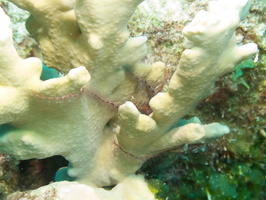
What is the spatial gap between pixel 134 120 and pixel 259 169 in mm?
1414

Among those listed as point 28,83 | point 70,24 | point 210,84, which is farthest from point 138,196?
point 70,24

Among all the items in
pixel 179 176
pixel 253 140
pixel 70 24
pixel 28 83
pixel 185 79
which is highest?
pixel 70 24

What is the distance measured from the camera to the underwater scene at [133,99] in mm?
1357

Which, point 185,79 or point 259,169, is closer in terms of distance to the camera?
point 185,79

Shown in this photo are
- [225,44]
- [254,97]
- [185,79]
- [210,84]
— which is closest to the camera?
[225,44]

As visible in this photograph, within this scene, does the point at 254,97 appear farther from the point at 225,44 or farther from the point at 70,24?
the point at 70,24

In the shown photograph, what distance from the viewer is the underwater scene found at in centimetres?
136

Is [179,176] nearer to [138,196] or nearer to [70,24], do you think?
[138,196]

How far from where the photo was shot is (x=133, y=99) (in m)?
1.92

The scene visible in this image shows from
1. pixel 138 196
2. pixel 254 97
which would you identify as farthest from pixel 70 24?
pixel 254 97

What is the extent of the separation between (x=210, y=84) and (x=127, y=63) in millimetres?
572

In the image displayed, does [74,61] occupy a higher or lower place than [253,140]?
higher

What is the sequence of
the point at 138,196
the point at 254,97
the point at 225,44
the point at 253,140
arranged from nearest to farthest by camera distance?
the point at 225,44 < the point at 138,196 < the point at 254,97 < the point at 253,140

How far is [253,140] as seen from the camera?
233 cm
